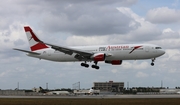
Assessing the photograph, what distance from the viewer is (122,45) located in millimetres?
92625

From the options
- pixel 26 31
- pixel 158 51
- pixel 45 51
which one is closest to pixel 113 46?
pixel 158 51

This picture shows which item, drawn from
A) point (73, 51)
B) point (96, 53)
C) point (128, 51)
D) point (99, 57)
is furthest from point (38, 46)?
point (128, 51)

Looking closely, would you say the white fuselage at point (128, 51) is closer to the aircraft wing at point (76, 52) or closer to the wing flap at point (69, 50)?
the aircraft wing at point (76, 52)

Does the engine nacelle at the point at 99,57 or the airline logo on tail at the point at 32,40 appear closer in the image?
the engine nacelle at the point at 99,57

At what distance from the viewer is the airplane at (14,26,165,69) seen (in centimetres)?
9088

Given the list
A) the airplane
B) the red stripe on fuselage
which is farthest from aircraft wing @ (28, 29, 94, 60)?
the red stripe on fuselage

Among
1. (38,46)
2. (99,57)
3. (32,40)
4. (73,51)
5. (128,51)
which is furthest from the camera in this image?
(32,40)

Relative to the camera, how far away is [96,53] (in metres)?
96.1

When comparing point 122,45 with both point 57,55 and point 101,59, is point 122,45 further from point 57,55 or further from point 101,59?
point 57,55

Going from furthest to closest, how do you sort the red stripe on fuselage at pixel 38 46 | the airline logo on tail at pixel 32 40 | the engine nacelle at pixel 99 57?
1. the airline logo on tail at pixel 32 40
2. the red stripe on fuselage at pixel 38 46
3. the engine nacelle at pixel 99 57

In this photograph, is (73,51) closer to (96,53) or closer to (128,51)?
(96,53)

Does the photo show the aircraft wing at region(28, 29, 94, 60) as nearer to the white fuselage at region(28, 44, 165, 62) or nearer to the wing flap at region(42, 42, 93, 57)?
the wing flap at region(42, 42, 93, 57)

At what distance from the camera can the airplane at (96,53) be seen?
90875 millimetres

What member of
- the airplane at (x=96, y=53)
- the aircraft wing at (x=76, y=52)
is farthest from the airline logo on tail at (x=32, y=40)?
the aircraft wing at (x=76, y=52)
